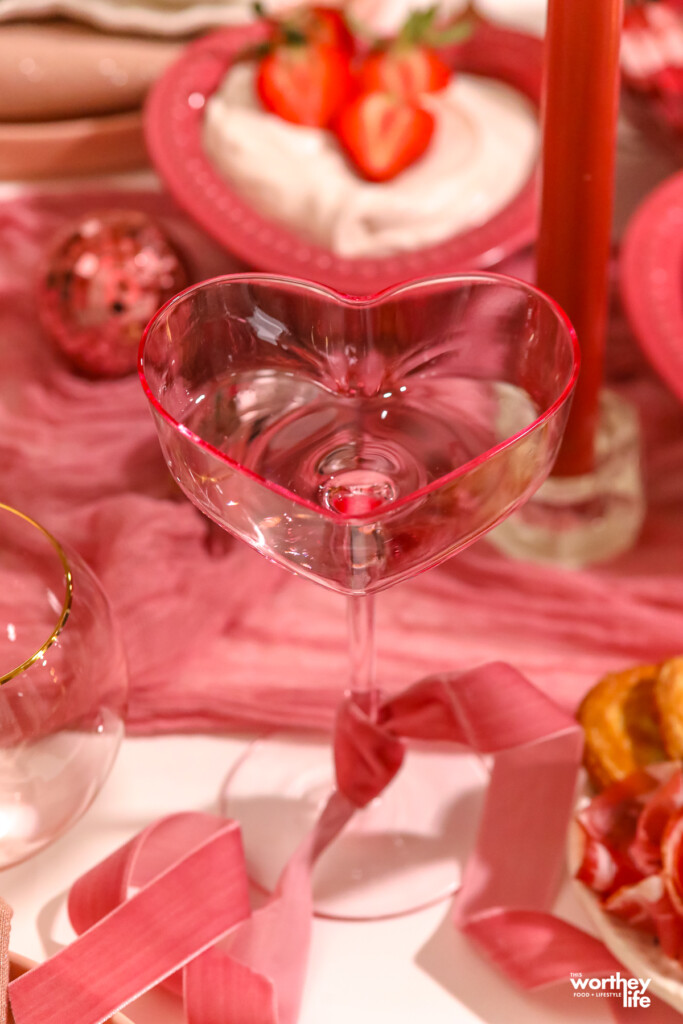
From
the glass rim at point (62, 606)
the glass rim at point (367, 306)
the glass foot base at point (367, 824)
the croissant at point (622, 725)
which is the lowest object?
the glass foot base at point (367, 824)

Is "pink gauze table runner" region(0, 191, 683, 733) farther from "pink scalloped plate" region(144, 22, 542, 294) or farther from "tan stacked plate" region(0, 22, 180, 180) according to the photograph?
"tan stacked plate" region(0, 22, 180, 180)

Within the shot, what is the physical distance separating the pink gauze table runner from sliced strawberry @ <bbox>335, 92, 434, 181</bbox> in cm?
19

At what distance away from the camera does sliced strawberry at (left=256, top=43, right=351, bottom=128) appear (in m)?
0.67

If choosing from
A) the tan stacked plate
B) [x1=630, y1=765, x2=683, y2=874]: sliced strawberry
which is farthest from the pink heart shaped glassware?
the tan stacked plate

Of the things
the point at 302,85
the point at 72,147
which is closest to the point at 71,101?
the point at 72,147

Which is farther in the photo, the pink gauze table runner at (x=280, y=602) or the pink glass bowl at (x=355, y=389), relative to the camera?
the pink gauze table runner at (x=280, y=602)

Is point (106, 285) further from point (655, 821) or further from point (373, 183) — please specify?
point (655, 821)

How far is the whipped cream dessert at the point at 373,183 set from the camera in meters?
0.63

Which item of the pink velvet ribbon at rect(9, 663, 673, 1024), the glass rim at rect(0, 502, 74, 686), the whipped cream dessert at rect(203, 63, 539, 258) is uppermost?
the whipped cream dessert at rect(203, 63, 539, 258)

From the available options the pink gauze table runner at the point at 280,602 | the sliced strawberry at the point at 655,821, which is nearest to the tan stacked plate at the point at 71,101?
the pink gauze table runner at the point at 280,602

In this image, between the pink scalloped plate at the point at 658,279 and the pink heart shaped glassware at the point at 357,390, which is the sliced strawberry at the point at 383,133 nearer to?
the pink scalloped plate at the point at 658,279

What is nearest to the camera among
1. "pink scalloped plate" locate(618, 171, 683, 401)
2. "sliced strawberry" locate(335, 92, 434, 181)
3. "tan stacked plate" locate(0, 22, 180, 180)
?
"pink scalloped plate" locate(618, 171, 683, 401)

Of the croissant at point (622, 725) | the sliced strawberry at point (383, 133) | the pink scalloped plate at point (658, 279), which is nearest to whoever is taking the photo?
the croissant at point (622, 725)

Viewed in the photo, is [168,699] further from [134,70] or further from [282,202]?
[134,70]
